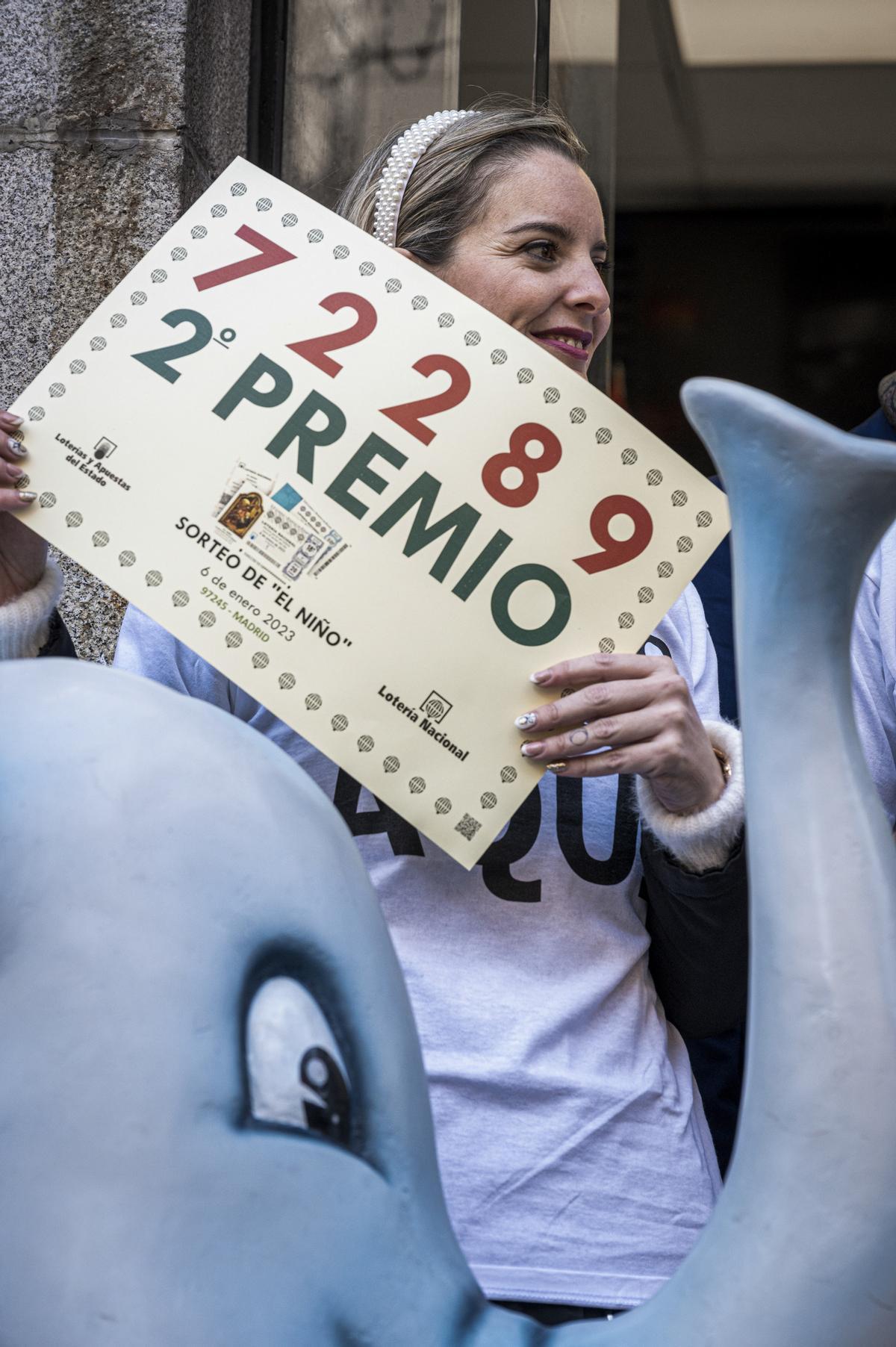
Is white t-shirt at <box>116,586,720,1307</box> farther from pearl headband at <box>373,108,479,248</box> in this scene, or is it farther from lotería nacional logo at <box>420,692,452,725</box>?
pearl headband at <box>373,108,479,248</box>

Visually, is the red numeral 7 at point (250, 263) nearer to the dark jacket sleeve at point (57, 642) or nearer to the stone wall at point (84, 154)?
the dark jacket sleeve at point (57, 642)

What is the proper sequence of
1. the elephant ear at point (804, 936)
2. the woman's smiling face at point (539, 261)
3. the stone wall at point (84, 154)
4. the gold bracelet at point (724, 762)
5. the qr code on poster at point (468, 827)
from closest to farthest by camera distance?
the elephant ear at point (804, 936) → the qr code on poster at point (468, 827) → the gold bracelet at point (724, 762) → the woman's smiling face at point (539, 261) → the stone wall at point (84, 154)

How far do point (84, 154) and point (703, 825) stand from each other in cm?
172

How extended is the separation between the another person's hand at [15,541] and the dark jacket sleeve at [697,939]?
0.61 m

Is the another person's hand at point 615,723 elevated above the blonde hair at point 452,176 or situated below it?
below

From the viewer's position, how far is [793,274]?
17.1 ft

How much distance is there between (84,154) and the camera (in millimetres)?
2398

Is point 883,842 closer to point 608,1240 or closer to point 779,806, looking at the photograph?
point 779,806

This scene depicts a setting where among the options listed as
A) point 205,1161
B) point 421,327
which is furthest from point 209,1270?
point 421,327

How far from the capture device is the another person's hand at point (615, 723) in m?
1.18

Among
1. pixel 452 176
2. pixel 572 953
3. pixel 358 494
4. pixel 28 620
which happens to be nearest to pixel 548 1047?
pixel 572 953

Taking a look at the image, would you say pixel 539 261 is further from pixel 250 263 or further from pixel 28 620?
pixel 28 620

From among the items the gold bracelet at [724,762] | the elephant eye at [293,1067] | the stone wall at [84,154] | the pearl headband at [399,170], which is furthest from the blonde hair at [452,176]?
the elephant eye at [293,1067]

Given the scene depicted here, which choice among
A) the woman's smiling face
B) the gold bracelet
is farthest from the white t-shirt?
the woman's smiling face
